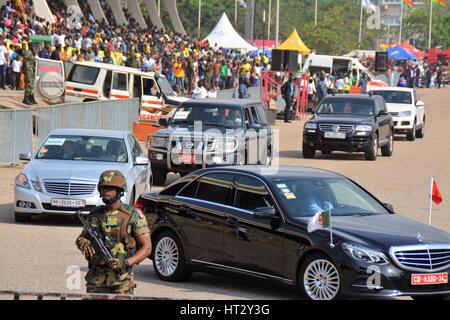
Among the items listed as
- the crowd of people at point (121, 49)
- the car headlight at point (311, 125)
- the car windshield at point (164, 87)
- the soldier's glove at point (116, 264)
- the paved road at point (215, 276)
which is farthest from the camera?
the crowd of people at point (121, 49)

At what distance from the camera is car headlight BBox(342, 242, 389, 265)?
34.1 ft

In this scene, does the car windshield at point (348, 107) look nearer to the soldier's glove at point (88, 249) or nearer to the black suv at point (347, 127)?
the black suv at point (347, 127)

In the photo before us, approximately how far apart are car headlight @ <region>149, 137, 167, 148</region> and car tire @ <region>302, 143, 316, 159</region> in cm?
754

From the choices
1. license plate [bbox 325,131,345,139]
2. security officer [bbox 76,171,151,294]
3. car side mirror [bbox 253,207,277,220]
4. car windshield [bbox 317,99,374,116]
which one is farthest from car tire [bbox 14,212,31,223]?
car windshield [bbox 317,99,374,116]

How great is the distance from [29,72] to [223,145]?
36.4 feet

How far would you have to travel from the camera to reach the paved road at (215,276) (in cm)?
1162

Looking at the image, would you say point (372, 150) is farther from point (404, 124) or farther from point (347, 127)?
point (404, 124)

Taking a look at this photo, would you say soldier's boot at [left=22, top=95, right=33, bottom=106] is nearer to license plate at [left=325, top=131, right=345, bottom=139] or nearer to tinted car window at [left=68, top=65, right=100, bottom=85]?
tinted car window at [left=68, top=65, right=100, bottom=85]

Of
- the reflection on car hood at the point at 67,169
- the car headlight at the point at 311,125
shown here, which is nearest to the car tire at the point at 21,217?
the reflection on car hood at the point at 67,169

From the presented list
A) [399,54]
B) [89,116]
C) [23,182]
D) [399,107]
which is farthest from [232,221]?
[399,54]

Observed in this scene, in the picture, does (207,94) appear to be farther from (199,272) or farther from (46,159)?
(199,272)

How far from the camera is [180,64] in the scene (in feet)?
153

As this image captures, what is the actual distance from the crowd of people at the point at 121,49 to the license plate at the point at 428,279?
1039 inches
